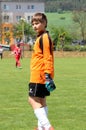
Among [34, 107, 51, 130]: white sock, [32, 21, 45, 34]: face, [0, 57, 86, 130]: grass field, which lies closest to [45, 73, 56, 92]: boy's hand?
[34, 107, 51, 130]: white sock

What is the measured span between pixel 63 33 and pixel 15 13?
4326 centimetres

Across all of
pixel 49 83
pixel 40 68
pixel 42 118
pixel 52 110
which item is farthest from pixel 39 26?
pixel 52 110

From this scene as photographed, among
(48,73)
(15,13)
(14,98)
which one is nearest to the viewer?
(48,73)

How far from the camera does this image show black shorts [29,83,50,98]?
28.1 ft

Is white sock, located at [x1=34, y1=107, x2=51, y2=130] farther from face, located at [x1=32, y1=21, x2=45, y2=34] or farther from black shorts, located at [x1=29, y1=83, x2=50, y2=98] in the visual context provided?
face, located at [x1=32, y1=21, x2=45, y2=34]

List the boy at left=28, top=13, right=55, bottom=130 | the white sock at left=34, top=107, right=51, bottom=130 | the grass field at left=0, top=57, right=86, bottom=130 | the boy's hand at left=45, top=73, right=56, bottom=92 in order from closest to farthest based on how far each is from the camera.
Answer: the boy's hand at left=45, top=73, right=56, bottom=92 → the boy at left=28, top=13, right=55, bottom=130 → the white sock at left=34, top=107, right=51, bottom=130 → the grass field at left=0, top=57, right=86, bottom=130

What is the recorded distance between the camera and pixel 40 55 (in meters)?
8.58

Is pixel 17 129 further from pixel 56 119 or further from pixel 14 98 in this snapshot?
pixel 14 98

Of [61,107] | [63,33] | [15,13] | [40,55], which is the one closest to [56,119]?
[61,107]

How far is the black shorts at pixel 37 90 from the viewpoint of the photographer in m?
8.58

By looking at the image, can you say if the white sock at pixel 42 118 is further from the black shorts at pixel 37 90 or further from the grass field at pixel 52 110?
the grass field at pixel 52 110

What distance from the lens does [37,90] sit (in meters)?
8.62

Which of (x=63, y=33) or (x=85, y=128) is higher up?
(x=85, y=128)

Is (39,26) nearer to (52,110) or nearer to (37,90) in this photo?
(37,90)
